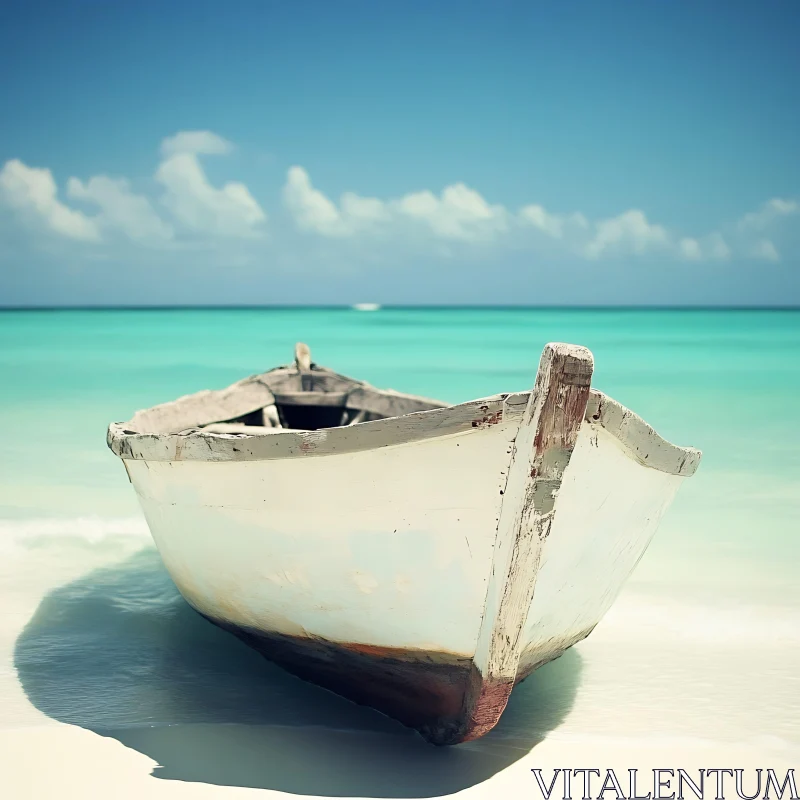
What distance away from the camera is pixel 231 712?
133 inches

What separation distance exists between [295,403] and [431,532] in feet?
11.7

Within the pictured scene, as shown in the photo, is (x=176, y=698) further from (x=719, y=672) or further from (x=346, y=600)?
(x=719, y=672)

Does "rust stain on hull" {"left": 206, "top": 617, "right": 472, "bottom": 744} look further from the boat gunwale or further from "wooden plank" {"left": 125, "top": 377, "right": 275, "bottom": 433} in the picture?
"wooden plank" {"left": 125, "top": 377, "right": 275, "bottom": 433}

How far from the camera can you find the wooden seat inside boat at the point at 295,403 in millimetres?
5285

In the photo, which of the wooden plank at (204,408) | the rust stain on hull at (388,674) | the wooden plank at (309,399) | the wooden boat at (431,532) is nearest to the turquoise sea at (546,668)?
the rust stain on hull at (388,674)

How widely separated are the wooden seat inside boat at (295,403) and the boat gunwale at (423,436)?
208 centimetres

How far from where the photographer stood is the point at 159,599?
16.0 feet

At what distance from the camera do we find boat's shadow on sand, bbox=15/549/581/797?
290 cm

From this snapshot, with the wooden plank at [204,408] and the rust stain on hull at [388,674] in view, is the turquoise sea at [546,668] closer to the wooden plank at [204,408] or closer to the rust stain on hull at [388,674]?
the rust stain on hull at [388,674]

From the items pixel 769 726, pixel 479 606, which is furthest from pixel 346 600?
pixel 769 726

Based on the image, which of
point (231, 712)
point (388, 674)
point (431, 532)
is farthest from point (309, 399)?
point (431, 532)

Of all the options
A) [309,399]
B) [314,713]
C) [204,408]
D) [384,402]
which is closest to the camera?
[314,713]

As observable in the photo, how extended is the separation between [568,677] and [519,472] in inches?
69.7

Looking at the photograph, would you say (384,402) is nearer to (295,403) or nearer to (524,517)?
(295,403)
